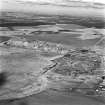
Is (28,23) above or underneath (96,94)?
above

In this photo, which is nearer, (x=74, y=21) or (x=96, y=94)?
(x=96, y=94)

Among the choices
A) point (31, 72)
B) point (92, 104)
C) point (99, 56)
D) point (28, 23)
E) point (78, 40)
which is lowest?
point (92, 104)

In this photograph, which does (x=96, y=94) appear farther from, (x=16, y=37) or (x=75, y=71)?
(x=16, y=37)

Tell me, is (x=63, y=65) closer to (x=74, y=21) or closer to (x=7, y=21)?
(x=74, y=21)

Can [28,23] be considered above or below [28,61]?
above

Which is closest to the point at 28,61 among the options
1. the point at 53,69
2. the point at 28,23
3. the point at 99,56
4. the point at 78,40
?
the point at 53,69

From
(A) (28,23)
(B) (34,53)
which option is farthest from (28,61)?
(A) (28,23)
